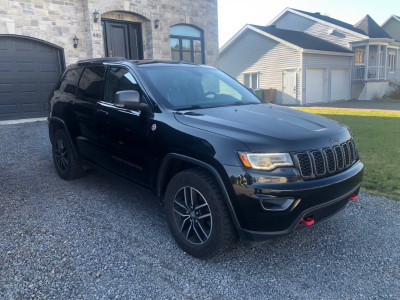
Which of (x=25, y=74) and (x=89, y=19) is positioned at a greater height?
(x=89, y=19)

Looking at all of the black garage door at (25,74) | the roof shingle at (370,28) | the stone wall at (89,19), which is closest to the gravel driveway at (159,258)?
the black garage door at (25,74)

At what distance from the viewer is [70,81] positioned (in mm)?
5219

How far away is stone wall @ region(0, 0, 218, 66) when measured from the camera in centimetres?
1172

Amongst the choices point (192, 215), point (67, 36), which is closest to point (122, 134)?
point (192, 215)

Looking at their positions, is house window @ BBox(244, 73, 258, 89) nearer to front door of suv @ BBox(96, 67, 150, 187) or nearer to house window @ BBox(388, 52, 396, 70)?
house window @ BBox(388, 52, 396, 70)

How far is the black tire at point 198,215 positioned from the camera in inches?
112

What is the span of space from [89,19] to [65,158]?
9420 millimetres

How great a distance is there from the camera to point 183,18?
51.9 feet

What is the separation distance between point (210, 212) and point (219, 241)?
26 cm

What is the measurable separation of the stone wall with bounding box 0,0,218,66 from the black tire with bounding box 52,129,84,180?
824cm

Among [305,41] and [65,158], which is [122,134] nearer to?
[65,158]

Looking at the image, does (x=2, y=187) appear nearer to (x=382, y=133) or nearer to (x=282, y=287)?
(x=282, y=287)

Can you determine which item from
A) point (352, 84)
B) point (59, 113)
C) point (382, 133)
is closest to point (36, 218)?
point (59, 113)

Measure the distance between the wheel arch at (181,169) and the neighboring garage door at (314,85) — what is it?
21.7 meters
